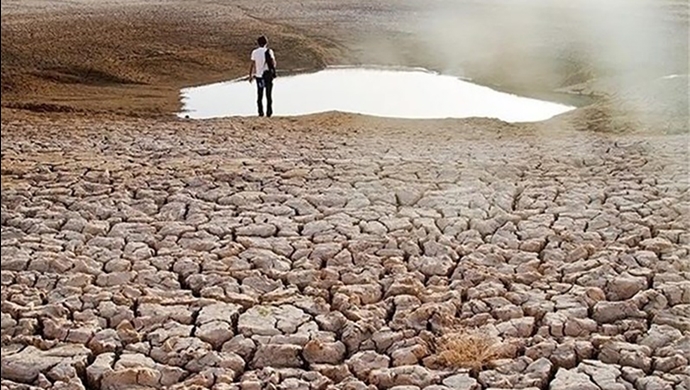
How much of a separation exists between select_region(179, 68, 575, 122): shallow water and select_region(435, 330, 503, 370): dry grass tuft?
7.13 meters

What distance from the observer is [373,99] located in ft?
38.6

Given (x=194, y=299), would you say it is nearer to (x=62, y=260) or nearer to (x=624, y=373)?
(x=62, y=260)

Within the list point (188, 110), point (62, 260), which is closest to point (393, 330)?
point (62, 260)

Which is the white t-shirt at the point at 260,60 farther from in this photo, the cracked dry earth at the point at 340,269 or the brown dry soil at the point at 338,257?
the cracked dry earth at the point at 340,269

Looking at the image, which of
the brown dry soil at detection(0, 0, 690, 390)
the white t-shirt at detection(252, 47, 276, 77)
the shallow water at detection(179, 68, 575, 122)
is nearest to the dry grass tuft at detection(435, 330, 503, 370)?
the brown dry soil at detection(0, 0, 690, 390)

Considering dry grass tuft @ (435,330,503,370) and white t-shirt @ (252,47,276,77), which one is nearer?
dry grass tuft @ (435,330,503,370)

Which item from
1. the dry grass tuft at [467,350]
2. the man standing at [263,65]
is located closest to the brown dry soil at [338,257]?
the dry grass tuft at [467,350]

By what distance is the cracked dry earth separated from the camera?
304 centimetres

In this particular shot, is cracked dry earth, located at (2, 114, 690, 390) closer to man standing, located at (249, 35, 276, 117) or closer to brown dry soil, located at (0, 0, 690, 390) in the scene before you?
brown dry soil, located at (0, 0, 690, 390)

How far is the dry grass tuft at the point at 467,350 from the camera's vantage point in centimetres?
306

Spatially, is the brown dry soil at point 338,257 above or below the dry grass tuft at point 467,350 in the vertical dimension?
above

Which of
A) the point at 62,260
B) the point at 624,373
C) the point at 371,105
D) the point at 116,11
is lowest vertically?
the point at 624,373

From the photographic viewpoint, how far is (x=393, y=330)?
3.30m

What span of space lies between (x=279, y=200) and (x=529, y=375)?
2147 mm
